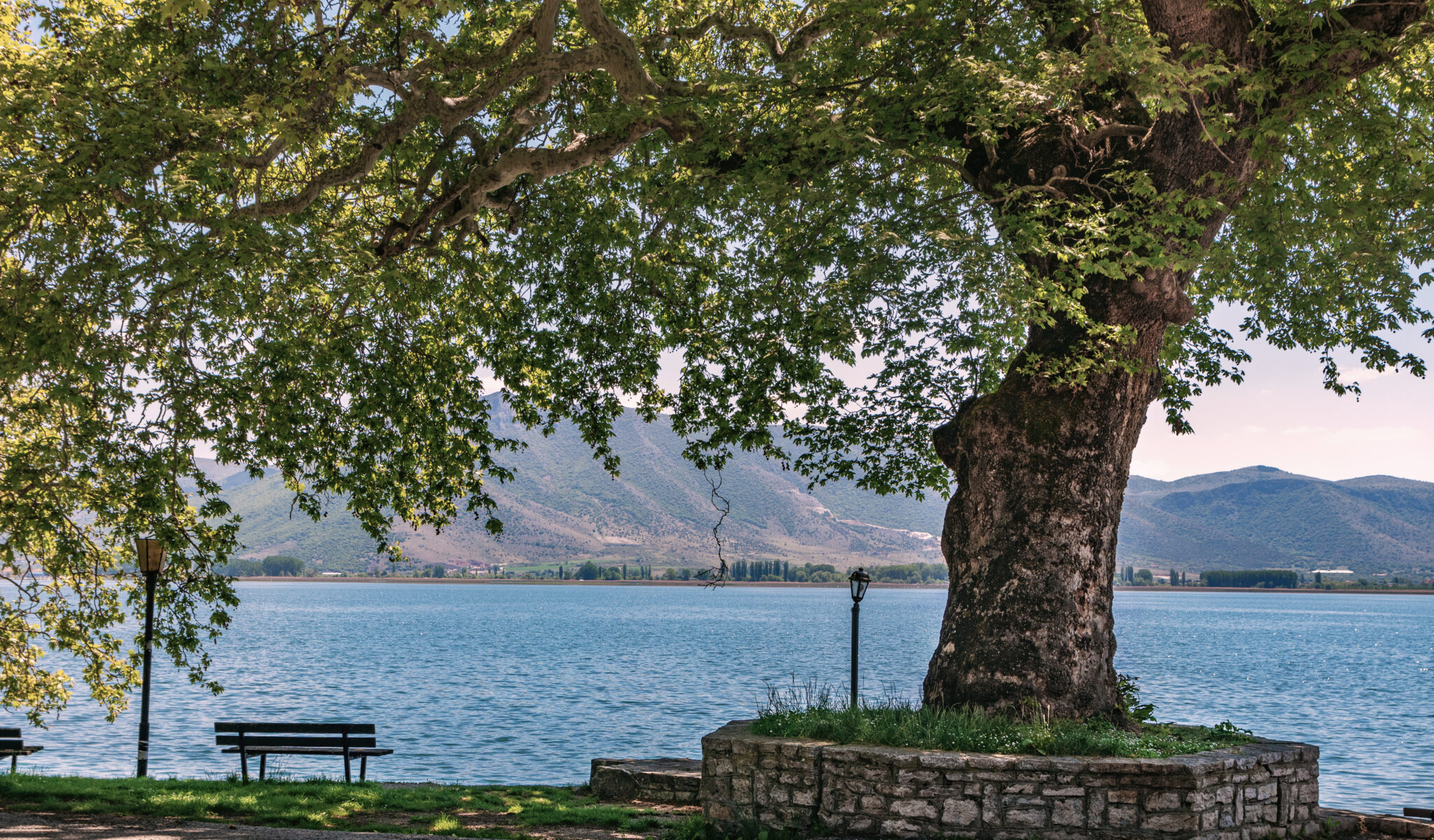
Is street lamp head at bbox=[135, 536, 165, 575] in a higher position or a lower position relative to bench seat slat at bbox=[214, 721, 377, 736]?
higher

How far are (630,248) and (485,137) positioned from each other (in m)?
2.39


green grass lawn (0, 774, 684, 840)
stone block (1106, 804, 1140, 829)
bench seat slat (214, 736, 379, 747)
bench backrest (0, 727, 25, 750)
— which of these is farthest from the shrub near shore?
bench backrest (0, 727, 25, 750)

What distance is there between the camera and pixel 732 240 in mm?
12773

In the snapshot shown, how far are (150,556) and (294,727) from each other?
3.10 meters

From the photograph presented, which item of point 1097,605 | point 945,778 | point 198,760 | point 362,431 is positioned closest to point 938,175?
point 1097,605

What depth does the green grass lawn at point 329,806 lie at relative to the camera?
10.2m

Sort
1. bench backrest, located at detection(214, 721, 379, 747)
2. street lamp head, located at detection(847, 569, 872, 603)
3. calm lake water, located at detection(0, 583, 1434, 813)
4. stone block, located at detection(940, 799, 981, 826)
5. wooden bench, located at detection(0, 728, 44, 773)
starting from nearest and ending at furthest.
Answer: stone block, located at detection(940, 799, 981, 826)
street lamp head, located at detection(847, 569, 872, 603)
wooden bench, located at detection(0, 728, 44, 773)
bench backrest, located at detection(214, 721, 379, 747)
calm lake water, located at detection(0, 583, 1434, 813)

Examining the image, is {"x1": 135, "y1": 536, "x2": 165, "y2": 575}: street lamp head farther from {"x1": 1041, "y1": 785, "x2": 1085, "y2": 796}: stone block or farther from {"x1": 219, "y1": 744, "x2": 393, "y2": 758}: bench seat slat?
{"x1": 1041, "y1": 785, "x2": 1085, "y2": 796}: stone block

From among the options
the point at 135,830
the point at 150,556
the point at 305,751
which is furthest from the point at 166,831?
the point at 150,556

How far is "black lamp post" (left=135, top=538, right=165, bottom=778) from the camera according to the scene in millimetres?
13930

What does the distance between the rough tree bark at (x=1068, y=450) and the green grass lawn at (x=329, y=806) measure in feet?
12.6

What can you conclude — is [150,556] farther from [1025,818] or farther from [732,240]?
[1025,818]

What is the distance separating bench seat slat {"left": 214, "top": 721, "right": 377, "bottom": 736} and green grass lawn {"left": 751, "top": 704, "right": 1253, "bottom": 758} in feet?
22.6

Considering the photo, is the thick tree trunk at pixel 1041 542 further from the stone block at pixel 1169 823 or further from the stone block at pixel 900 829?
the stone block at pixel 900 829
